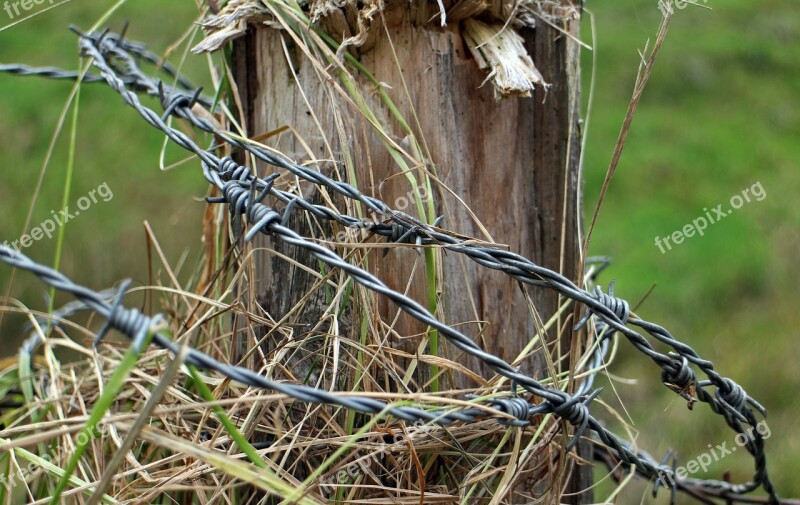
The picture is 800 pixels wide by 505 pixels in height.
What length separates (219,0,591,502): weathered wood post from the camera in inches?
56.7

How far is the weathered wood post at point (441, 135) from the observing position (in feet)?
4.72

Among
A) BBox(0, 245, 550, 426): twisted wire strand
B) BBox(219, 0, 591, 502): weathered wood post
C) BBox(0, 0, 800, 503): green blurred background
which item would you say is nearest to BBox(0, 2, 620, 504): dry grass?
BBox(219, 0, 591, 502): weathered wood post

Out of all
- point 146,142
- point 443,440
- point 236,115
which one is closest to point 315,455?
point 443,440

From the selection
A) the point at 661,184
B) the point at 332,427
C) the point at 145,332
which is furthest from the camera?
the point at 661,184

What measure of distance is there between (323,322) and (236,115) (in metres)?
0.55

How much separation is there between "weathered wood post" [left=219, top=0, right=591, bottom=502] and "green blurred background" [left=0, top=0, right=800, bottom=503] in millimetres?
1762

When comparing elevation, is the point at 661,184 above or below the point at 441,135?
below

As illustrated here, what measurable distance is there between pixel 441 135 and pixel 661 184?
3710 millimetres

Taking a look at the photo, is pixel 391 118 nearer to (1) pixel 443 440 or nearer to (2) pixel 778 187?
(1) pixel 443 440

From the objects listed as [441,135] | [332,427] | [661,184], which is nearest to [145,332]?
[332,427]

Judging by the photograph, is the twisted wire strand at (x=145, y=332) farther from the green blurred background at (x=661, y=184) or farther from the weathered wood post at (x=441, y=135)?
the green blurred background at (x=661, y=184)

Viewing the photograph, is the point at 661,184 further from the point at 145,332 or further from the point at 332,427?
the point at 145,332

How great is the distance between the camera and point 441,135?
4.87 feet

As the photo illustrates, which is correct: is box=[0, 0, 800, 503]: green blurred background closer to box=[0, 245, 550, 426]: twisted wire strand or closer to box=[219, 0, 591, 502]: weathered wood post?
box=[219, 0, 591, 502]: weathered wood post
